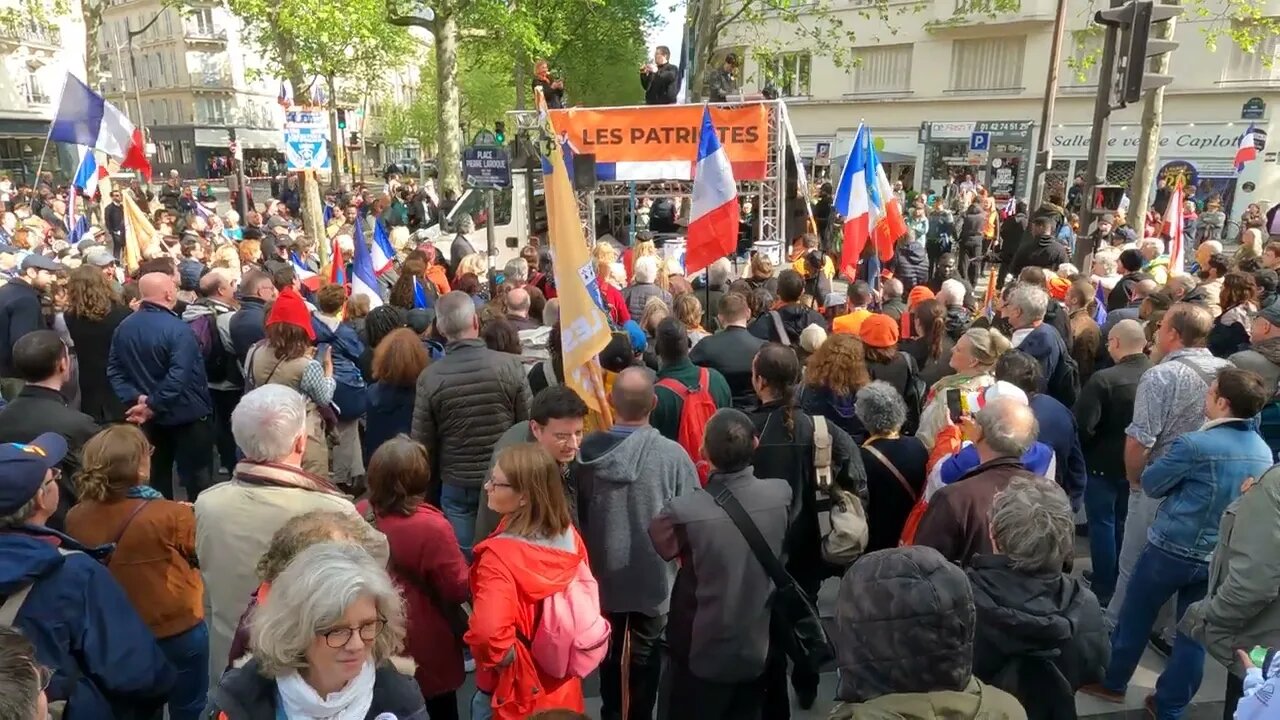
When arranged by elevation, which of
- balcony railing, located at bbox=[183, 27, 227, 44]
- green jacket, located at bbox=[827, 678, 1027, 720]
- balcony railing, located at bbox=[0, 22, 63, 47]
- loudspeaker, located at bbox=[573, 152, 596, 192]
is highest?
balcony railing, located at bbox=[183, 27, 227, 44]

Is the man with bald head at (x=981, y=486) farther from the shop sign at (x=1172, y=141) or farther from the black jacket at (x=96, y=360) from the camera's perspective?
the shop sign at (x=1172, y=141)

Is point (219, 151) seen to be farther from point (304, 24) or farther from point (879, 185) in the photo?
point (879, 185)

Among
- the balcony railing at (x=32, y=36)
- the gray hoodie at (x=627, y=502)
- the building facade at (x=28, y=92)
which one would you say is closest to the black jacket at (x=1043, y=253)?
the gray hoodie at (x=627, y=502)

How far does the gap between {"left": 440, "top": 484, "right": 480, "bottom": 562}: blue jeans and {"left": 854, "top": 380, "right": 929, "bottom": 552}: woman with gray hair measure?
6.59 feet

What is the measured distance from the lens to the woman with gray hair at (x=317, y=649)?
1950 millimetres

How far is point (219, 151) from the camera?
60.8 m

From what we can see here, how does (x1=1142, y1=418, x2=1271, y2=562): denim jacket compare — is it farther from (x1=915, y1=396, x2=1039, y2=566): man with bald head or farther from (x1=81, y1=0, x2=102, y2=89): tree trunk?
(x1=81, y1=0, x2=102, y2=89): tree trunk

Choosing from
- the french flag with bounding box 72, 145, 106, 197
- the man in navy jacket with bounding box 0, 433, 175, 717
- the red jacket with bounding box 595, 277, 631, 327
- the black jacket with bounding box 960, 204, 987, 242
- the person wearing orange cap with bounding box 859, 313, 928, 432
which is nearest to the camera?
the man in navy jacket with bounding box 0, 433, 175, 717

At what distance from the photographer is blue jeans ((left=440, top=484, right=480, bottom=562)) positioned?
175 inches

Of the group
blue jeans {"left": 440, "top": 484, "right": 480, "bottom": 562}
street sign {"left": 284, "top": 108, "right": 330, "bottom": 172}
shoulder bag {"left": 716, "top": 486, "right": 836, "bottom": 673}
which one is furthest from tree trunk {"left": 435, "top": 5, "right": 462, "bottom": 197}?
shoulder bag {"left": 716, "top": 486, "right": 836, "bottom": 673}

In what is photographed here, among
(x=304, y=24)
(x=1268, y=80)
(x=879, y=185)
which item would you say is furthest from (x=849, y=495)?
(x=1268, y=80)

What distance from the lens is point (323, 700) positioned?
197 centimetres

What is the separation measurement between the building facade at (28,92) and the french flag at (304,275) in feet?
137

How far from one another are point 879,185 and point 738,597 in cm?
666
